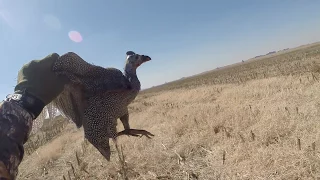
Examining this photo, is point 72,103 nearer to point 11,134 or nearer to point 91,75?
point 91,75

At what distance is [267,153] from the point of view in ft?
11.5

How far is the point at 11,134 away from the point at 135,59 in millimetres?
1162

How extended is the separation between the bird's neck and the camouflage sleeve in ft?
2.65

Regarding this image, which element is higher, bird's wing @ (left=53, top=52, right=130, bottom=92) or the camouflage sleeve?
bird's wing @ (left=53, top=52, right=130, bottom=92)

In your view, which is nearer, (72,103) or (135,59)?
(72,103)

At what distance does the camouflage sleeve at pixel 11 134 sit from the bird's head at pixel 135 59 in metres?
→ 0.95

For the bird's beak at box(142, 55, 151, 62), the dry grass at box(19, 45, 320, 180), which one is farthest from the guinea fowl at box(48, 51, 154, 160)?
the dry grass at box(19, 45, 320, 180)

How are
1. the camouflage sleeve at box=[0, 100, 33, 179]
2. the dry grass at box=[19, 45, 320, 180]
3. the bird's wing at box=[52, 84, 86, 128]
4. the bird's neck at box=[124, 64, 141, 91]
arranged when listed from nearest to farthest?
1. the camouflage sleeve at box=[0, 100, 33, 179]
2. the bird's wing at box=[52, 84, 86, 128]
3. the bird's neck at box=[124, 64, 141, 91]
4. the dry grass at box=[19, 45, 320, 180]

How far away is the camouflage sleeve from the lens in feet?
4.69

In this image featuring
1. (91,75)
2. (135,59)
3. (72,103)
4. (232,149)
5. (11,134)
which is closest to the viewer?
(11,134)

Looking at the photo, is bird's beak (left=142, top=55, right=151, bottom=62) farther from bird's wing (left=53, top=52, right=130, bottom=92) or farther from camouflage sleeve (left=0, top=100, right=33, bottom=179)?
camouflage sleeve (left=0, top=100, right=33, bottom=179)

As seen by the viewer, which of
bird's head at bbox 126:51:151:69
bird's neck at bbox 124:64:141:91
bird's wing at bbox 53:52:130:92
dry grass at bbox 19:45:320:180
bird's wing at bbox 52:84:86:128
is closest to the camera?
bird's wing at bbox 53:52:130:92

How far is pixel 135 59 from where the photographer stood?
2314 millimetres

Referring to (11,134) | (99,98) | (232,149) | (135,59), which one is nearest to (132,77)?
(135,59)
